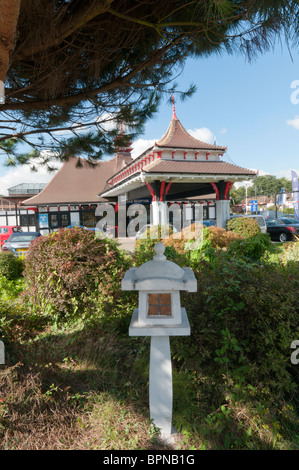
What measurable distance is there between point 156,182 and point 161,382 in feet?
37.4

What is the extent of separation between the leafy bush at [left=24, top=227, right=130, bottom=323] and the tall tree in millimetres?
1890

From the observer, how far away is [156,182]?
516 inches

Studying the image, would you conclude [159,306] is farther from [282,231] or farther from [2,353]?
[282,231]

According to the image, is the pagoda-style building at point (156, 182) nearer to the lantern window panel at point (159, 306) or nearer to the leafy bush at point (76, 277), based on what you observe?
the leafy bush at point (76, 277)

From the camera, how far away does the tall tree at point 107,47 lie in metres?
2.76

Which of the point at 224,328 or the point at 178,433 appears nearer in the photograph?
the point at 178,433

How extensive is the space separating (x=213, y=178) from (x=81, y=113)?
9.98m

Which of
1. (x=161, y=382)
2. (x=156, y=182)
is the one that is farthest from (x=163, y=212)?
(x=161, y=382)

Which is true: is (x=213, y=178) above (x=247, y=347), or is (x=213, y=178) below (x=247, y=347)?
above

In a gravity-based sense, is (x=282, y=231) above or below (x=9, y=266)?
above

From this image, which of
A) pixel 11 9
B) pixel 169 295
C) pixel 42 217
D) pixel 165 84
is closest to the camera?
pixel 11 9

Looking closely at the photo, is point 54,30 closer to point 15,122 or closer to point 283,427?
point 15,122
